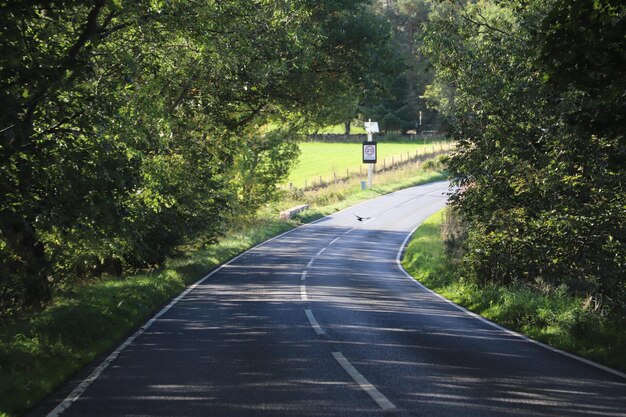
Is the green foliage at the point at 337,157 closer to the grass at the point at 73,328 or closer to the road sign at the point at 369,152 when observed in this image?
the road sign at the point at 369,152

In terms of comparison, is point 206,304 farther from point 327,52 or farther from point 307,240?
point 307,240

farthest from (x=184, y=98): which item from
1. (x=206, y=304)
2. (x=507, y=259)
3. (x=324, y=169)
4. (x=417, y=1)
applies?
(x=417, y=1)

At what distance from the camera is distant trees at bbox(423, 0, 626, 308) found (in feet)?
45.4

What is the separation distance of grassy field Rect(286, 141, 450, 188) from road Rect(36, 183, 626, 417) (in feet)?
175

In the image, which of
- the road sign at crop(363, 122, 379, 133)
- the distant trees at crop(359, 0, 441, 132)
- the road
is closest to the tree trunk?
the road

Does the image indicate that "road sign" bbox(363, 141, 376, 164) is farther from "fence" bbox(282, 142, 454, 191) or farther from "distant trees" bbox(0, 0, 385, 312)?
"distant trees" bbox(0, 0, 385, 312)

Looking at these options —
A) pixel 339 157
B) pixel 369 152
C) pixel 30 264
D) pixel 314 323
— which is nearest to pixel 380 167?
pixel 339 157

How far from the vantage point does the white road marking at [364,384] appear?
6789 millimetres

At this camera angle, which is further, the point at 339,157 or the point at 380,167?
the point at 339,157

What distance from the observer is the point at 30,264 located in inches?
478

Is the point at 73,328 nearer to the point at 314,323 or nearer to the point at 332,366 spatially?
the point at 314,323

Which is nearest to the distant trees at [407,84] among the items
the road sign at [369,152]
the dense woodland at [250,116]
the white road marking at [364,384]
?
the road sign at [369,152]

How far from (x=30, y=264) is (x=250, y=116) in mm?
12752

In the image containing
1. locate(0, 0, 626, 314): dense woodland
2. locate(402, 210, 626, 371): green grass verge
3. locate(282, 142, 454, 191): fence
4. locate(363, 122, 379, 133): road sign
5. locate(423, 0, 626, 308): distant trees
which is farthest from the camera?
locate(363, 122, 379, 133): road sign
